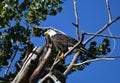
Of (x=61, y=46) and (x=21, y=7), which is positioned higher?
(x=21, y=7)

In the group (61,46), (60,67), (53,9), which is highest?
(53,9)

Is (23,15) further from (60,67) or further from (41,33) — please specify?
(60,67)

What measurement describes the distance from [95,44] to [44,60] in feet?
12.6

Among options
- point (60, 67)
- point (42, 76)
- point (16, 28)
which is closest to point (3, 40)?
point (16, 28)

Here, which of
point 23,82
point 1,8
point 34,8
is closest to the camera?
point 23,82

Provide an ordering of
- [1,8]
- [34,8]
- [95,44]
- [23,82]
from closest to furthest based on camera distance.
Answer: [23,82], [95,44], [1,8], [34,8]

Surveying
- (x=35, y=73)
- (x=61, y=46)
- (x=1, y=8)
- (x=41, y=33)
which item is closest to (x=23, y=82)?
(x=35, y=73)

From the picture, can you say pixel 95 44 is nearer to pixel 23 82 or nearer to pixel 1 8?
pixel 1 8

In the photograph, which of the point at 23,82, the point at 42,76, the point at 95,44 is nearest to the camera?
the point at 23,82

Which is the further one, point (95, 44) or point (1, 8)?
point (1, 8)

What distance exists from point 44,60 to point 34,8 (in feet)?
18.3

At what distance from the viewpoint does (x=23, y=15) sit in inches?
447

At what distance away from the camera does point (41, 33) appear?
11320 mm

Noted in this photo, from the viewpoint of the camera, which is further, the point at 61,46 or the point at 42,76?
the point at 61,46
